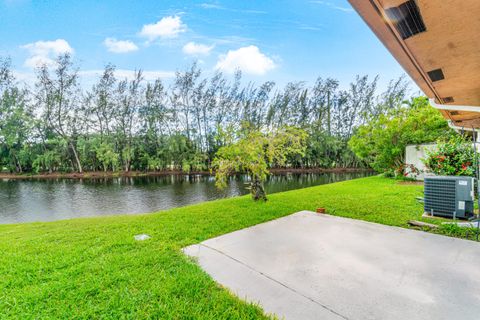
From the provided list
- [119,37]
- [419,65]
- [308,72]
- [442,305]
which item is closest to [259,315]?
[442,305]

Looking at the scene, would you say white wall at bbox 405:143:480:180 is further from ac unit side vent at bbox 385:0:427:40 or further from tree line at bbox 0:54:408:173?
tree line at bbox 0:54:408:173

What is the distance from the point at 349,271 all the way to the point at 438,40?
81.1 inches

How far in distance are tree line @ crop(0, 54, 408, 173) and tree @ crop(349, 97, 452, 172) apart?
10.2 meters

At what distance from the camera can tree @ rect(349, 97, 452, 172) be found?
9219mm

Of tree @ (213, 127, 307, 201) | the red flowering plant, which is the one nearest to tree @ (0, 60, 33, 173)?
tree @ (213, 127, 307, 201)

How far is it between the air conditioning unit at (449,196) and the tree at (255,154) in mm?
2550

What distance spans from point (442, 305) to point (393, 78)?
92.2 ft

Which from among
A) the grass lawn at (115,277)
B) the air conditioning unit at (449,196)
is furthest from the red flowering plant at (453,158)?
the grass lawn at (115,277)

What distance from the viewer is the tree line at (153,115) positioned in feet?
70.9

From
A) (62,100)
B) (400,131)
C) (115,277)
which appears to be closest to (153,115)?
(62,100)

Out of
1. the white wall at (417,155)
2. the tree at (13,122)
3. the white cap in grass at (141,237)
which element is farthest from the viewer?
the tree at (13,122)

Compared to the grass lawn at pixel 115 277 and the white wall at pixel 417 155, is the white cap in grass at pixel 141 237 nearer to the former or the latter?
the grass lawn at pixel 115 277

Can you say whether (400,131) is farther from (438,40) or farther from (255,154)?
(438,40)

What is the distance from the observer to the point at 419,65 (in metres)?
2.26
